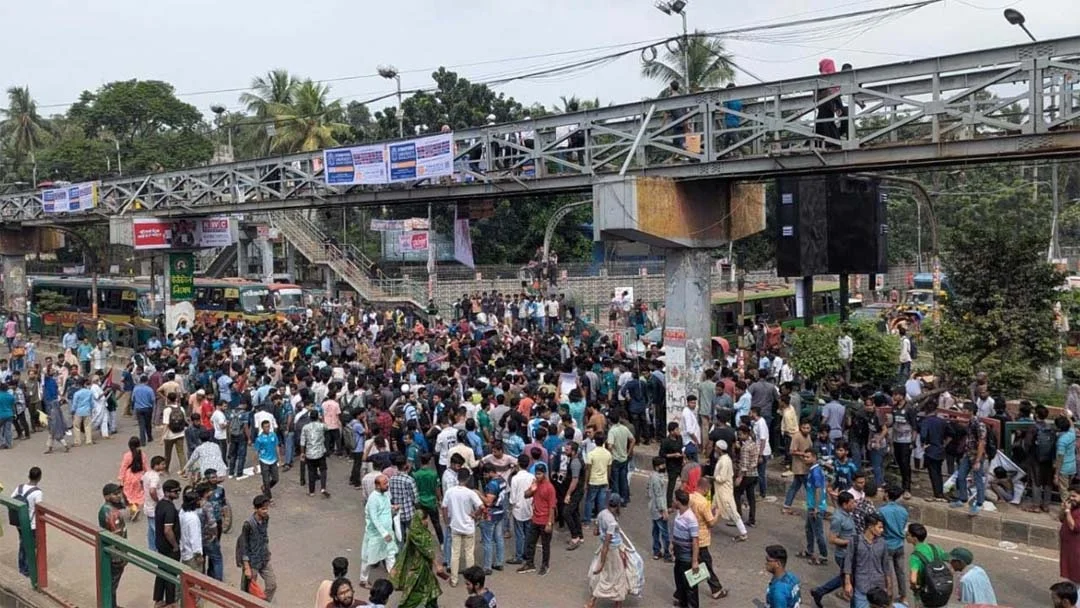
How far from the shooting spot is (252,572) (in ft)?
26.9

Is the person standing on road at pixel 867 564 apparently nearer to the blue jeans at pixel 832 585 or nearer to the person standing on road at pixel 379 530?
the blue jeans at pixel 832 585

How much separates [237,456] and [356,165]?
8.14 m

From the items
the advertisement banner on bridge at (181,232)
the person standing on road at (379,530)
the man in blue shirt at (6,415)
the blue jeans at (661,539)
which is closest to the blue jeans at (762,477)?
the blue jeans at (661,539)

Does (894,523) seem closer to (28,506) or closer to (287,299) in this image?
(28,506)

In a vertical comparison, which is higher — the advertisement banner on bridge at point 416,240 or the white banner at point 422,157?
the white banner at point 422,157

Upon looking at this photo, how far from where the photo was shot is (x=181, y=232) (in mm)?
27547

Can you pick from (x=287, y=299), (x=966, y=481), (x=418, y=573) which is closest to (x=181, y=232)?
(x=287, y=299)

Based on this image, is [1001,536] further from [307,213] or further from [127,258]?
[127,258]

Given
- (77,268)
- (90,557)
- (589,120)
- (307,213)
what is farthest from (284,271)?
(90,557)

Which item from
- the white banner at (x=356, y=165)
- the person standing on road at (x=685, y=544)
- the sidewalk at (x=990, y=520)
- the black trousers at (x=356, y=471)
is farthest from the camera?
the white banner at (x=356, y=165)

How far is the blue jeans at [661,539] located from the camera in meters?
10.1

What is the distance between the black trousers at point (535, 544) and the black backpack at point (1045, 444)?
617 cm

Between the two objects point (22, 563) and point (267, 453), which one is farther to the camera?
point (267, 453)

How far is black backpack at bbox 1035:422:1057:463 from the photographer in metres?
10.6
